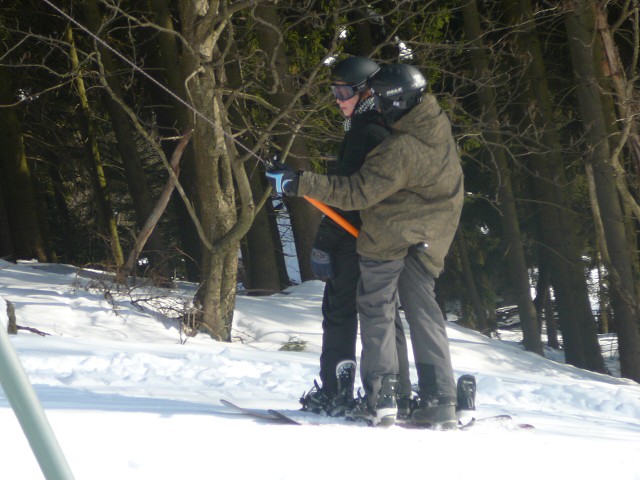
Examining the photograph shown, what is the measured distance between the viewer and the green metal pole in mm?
1847

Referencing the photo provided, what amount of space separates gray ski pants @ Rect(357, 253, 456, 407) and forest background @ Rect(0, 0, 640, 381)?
13.5ft

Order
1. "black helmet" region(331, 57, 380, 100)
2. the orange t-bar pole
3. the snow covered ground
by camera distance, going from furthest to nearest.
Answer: the orange t-bar pole → "black helmet" region(331, 57, 380, 100) → the snow covered ground

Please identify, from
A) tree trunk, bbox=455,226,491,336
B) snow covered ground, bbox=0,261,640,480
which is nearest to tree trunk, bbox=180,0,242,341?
snow covered ground, bbox=0,261,640,480

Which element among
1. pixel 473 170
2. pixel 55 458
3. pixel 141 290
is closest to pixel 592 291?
pixel 473 170

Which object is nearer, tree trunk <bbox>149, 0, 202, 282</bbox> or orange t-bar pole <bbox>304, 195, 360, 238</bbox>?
orange t-bar pole <bbox>304, 195, 360, 238</bbox>

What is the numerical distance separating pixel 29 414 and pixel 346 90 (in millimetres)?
2797

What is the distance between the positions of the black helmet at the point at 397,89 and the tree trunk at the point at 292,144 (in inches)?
217

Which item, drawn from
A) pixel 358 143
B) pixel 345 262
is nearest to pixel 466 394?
pixel 345 262

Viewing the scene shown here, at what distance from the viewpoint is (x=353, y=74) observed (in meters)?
4.27

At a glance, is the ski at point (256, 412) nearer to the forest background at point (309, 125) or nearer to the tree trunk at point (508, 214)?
the forest background at point (309, 125)

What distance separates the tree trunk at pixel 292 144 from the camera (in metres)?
10.9

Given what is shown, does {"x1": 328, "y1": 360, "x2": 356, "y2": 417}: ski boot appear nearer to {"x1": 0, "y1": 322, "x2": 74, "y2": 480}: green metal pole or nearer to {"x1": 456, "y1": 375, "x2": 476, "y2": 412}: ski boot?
{"x1": 456, "y1": 375, "x2": 476, "y2": 412}: ski boot

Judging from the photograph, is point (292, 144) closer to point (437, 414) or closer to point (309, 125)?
point (309, 125)

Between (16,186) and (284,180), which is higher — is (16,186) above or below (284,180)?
above
